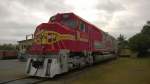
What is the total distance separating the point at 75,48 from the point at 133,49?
2845 centimetres

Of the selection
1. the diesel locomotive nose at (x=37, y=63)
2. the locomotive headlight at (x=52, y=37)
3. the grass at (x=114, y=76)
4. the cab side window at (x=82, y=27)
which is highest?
the cab side window at (x=82, y=27)

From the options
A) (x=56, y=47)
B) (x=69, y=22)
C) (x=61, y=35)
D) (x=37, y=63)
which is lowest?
(x=37, y=63)

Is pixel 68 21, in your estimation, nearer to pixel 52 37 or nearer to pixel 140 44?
pixel 52 37

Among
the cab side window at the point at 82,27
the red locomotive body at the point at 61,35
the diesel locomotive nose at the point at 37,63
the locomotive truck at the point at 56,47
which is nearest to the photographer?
the locomotive truck at the point at 56,47

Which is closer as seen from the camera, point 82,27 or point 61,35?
point 61,35

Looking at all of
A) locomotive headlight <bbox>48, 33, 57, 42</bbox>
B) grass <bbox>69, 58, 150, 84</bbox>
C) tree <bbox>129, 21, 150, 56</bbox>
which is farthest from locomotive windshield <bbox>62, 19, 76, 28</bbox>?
tree <bbox>129, 21, 150, 56</bbox>

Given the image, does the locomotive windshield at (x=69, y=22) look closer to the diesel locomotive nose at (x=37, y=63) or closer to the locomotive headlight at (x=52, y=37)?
the locomotive headlight at (x=52, y=37)

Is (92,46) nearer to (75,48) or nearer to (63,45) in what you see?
(75,48)

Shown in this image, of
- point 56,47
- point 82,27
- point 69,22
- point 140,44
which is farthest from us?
point 140,44

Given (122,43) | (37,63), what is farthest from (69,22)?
(122,43)

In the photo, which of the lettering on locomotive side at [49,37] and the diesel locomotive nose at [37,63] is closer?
the diesel locomotive nose at [37,63]

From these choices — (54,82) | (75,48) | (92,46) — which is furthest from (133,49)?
(54,82)

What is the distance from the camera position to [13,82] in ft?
33.4

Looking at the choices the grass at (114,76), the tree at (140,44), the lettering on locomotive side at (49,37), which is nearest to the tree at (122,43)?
the tree at (140,44)
